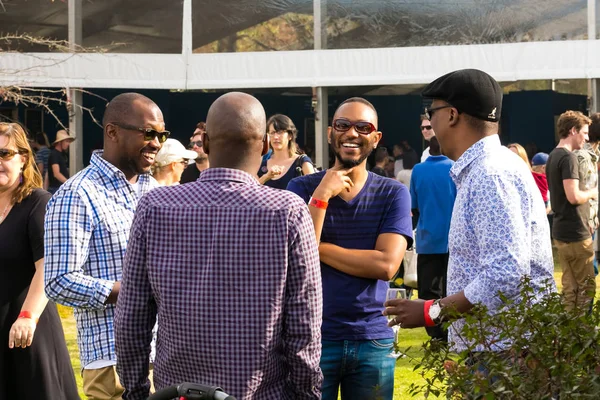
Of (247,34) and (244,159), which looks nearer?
(244,159)

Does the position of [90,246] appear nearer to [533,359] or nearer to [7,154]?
[7,154]

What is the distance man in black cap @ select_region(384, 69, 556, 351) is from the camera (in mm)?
3371

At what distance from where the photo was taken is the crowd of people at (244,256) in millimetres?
3082

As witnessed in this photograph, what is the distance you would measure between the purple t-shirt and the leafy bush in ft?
3.61

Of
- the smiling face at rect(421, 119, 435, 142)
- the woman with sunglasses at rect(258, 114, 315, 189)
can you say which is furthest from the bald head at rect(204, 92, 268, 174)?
the smiling face at rect(421, 119, 435, 142)

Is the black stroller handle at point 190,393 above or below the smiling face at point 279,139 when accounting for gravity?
below

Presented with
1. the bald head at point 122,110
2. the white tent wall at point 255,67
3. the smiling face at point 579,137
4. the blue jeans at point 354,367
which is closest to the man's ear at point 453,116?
the blue jeans at point 354,367

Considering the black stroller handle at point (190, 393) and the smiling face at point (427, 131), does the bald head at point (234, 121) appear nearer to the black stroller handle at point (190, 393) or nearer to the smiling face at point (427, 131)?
the black stroller handle at point (190, 393)

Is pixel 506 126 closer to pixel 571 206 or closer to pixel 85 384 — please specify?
pixel 571 206

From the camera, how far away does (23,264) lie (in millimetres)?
4941

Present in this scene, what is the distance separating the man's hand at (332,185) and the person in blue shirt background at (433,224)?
4.32 metres

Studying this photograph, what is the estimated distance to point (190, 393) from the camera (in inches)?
97.3

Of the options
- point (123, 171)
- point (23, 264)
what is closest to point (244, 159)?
point (123, 171)

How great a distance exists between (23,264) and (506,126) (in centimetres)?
2129
